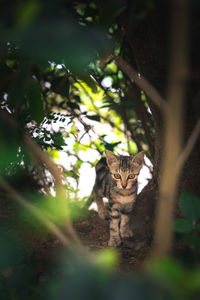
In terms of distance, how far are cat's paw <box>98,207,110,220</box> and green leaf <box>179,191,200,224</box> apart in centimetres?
200

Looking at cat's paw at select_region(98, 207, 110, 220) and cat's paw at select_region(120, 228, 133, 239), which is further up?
cat's paw at select_region(98, 207, 110, 220)

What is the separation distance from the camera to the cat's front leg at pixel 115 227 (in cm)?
230

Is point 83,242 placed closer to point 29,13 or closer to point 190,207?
point 190,207

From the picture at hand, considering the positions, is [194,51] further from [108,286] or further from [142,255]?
[142,255]

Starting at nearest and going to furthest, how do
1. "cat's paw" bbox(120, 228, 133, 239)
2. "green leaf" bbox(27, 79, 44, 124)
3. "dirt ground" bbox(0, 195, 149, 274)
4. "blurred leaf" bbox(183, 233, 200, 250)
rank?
"blurred leaf" bbox(183, 233, 200, 250)
"green leaf" bbox(27, 79, 44, 124)
"dirt ground" bbox(0, 195, 149, 274)
"cat's paw" bbox(120, 228, 133, 239)

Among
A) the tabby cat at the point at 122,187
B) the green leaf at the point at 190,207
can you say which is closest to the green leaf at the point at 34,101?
the green leaf at the point at 190,207

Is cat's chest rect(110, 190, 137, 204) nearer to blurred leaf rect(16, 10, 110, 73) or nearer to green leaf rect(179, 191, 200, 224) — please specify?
green leaf rect(179, 191, 200, 224)

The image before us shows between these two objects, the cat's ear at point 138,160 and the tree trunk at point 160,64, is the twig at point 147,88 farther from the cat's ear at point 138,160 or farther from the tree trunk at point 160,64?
the cat's ear at point 138,160

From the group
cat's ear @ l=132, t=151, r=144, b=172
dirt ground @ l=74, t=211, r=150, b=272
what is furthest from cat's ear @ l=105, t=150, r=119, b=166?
dirt ground @ l=74, t=211, r=150, b=272

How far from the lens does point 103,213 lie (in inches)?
122

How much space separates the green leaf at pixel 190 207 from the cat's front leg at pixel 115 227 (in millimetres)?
1367

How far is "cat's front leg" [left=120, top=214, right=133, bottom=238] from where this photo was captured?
2494 mm

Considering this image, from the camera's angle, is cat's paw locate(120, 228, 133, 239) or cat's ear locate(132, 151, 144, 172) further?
cat's ear locate(132, 151, 144, 172)

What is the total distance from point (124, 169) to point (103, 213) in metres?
0.60
